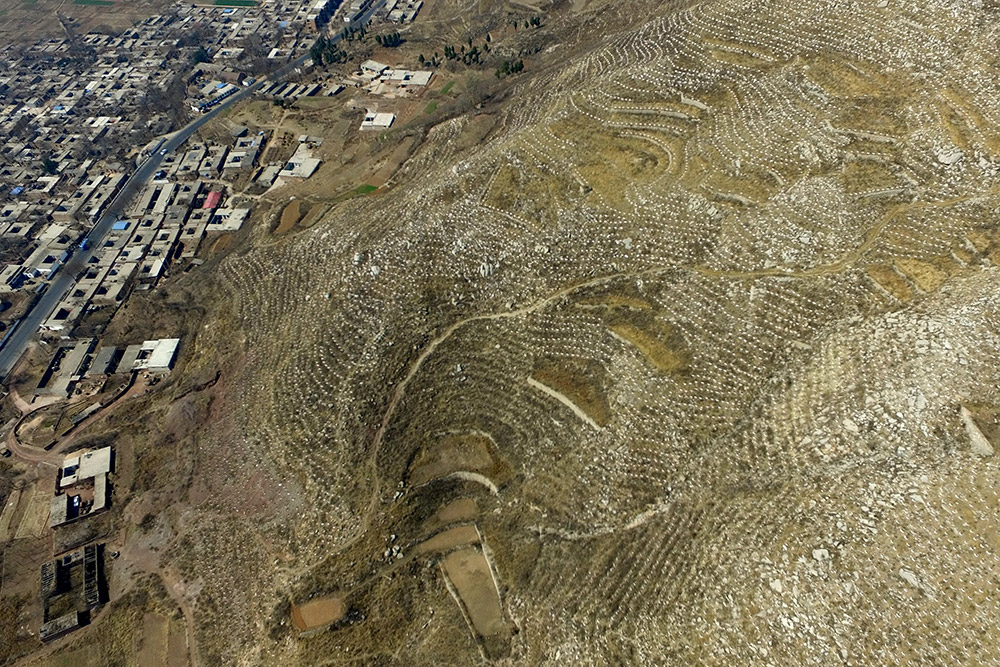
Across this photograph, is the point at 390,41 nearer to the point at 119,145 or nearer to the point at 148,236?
the point at 119,145

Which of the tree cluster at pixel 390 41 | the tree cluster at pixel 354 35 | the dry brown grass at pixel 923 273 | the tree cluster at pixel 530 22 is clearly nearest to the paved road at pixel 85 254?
the tree cluster at pixel 354 35

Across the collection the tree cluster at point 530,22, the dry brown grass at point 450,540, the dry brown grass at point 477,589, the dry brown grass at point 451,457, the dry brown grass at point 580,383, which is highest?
the tree cluster at point 530,22

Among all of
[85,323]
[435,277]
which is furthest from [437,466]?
[85,323]

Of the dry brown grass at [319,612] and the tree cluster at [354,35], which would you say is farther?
the tree cluster at [354,35]

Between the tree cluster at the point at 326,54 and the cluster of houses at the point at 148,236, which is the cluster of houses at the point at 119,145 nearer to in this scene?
the cluster of houses at the point at 148,236

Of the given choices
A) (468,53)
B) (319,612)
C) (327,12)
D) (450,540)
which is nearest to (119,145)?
(327,12)

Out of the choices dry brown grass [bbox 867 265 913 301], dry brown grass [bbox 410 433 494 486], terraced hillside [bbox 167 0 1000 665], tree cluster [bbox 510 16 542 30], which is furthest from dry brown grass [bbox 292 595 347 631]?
tree cluster [bbox 510 16 542 30]
